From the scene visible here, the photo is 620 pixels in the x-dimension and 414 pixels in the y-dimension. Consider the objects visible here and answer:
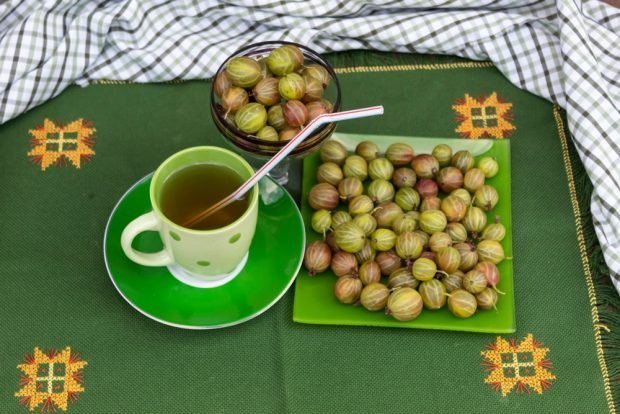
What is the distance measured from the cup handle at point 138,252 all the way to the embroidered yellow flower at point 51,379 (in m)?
0.11

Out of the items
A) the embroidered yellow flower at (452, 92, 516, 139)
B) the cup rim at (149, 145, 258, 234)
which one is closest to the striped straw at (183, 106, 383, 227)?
the cup rim at (149, 145, 258, 234)

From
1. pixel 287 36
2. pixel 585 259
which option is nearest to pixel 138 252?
pixel 287 36

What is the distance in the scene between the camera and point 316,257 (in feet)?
2.14

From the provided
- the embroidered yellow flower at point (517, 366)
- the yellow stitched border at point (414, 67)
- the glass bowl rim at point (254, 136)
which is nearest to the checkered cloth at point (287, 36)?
the yellow stitched border at point (414, 67)

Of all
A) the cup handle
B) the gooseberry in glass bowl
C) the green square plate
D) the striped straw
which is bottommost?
the green square plate

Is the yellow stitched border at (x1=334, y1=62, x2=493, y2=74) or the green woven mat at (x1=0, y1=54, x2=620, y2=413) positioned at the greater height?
the yellow stitched border at (x1=334, y1=62, x2=493, y2=74)

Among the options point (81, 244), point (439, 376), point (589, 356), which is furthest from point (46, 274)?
point (589, 356)

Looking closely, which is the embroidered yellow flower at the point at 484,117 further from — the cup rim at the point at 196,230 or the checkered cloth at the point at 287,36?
the cup rim at the point at 196,230

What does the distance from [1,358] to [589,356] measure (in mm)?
513

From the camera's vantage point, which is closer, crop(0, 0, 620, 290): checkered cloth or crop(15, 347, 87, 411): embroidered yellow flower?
crop(15, 347, 87, 411): embroidered yellow flower

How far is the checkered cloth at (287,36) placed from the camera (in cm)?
75

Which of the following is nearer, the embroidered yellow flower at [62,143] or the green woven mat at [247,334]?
the green woven mat at [247,334]

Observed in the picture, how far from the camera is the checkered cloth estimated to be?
2.46ft

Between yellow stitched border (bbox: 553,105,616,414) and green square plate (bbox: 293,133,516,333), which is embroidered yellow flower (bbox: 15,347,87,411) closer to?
green square plate (bbox: 293,133,516,333)
